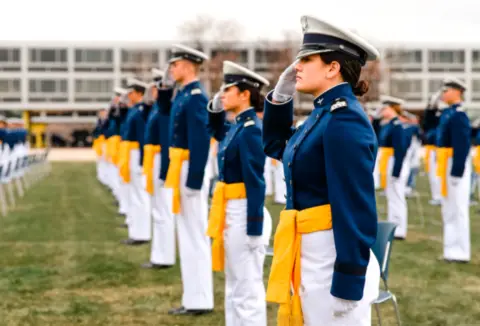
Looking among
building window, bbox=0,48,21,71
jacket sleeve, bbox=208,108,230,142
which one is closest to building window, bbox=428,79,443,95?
building window, bbox=0,48,21,71

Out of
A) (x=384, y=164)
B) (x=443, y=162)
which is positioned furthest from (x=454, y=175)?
(x=384, y=164)

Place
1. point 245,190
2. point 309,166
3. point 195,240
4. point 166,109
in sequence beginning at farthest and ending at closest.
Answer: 1. point 166,109
2. point 195,240
3. point 245,190
4. point 309,166

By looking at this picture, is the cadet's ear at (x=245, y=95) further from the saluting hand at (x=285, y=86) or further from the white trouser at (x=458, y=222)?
the white trouser at (x=458, y=222)

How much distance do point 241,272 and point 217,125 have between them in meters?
1.67

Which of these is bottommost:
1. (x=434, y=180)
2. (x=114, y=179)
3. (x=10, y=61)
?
(x=114, y=179)

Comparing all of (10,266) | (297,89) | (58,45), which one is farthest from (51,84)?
(297,89)

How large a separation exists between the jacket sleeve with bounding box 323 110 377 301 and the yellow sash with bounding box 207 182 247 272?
260cm

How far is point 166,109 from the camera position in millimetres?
8445

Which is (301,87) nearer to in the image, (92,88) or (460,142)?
(460,142)

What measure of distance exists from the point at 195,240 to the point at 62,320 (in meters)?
1.39

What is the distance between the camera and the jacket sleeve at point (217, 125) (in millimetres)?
6852

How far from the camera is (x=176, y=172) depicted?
7.19 meters

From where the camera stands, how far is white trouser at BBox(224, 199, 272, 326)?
5656 millimetres

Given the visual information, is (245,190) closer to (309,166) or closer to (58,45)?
(309,166)
